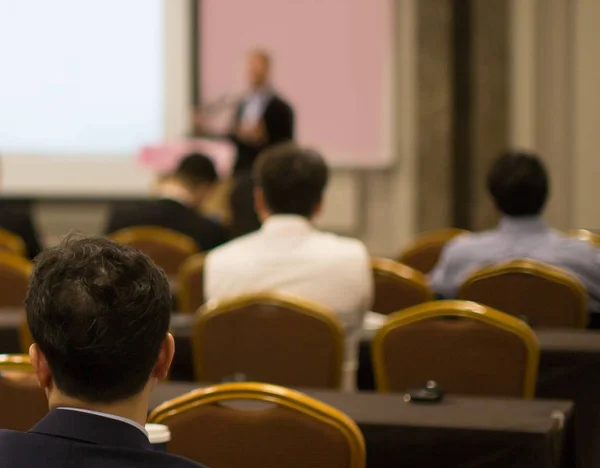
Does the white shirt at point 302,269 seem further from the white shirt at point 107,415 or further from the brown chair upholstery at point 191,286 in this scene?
the white shirt at point 107,415

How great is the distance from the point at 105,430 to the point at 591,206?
7722 millimetres

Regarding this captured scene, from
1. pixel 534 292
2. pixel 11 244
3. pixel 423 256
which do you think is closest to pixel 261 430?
pixel 534 292

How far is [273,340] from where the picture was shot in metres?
3.38

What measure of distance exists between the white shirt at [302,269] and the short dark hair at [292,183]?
60mm

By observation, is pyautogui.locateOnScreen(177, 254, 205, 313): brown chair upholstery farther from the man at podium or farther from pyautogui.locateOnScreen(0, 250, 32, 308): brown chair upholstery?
the man at podium

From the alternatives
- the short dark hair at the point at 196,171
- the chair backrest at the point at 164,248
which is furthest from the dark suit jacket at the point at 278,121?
the chair backrest at the point at 164,248

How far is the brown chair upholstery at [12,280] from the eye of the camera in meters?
4.44

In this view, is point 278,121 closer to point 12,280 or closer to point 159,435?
point 12,280

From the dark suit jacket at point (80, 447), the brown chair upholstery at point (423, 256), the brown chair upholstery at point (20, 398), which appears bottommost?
the brown chair upholstery at point (423, 256)

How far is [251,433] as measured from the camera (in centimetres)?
223

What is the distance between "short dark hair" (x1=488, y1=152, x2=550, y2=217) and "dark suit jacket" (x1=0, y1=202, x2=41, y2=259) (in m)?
2.89

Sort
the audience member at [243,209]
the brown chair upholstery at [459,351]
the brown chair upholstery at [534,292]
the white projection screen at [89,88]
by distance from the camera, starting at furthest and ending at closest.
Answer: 1. the white projection screen at [89,88]
2. the audience member at [243,209]
3. the brown chair upholstery at [534,292]
4. the brown chair upholstery at [459,351]

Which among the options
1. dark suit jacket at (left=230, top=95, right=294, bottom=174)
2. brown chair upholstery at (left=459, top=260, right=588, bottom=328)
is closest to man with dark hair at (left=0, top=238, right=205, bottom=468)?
brown chair upholstery at (left=459, top=260, right=588, bottom=328)

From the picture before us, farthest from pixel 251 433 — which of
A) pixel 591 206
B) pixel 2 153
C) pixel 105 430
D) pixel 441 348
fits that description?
pixel 2 153
